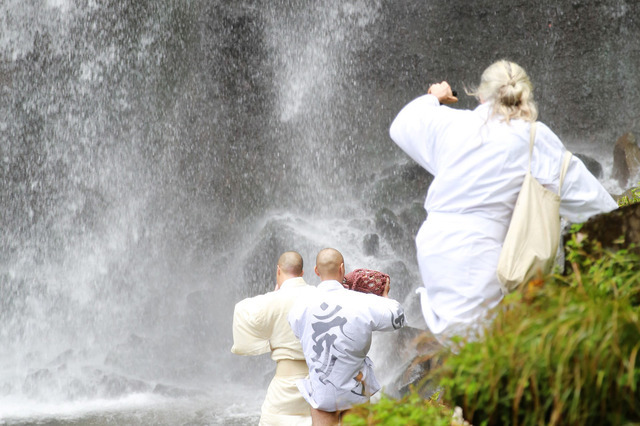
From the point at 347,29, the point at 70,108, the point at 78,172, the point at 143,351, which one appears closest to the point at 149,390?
the point at 143,351

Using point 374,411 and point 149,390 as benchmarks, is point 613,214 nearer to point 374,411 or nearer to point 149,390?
point 374,411

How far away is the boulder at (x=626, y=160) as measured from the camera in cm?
1125

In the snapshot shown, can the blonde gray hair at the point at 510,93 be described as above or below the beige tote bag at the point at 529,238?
above

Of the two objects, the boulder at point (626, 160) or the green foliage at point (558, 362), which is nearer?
the green foliage at point (558, 362)

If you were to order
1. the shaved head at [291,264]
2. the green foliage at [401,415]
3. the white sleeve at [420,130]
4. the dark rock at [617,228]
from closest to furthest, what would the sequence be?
the green foliage at [401,415], the dark rock at [617,228], the white sleeve at [420,130], the shaved head at [291,264]

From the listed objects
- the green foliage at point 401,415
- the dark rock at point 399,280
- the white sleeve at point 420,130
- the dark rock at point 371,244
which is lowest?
the green foliage at point 401,415

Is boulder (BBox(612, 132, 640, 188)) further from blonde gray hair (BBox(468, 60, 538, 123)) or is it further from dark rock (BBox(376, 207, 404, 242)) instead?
blonde gray hair (BBox(468, 60, 538, 123))

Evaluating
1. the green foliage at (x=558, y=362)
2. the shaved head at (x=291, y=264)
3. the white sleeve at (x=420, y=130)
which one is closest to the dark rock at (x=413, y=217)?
the shaved head at (x=291, y=264)

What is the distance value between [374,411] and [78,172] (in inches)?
444

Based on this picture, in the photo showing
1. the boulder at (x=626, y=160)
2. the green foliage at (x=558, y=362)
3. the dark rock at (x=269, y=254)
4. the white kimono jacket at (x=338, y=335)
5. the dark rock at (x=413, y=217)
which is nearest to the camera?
the green foliage at (x=558, y=362)

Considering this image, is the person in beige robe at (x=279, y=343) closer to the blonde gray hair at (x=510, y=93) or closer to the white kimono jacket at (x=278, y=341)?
the white kimono jacket at (x=278, y=341)

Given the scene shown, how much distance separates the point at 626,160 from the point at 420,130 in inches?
349

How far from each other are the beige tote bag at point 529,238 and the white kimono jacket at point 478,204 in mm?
112

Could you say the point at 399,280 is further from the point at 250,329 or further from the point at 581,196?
the point at 581,196
